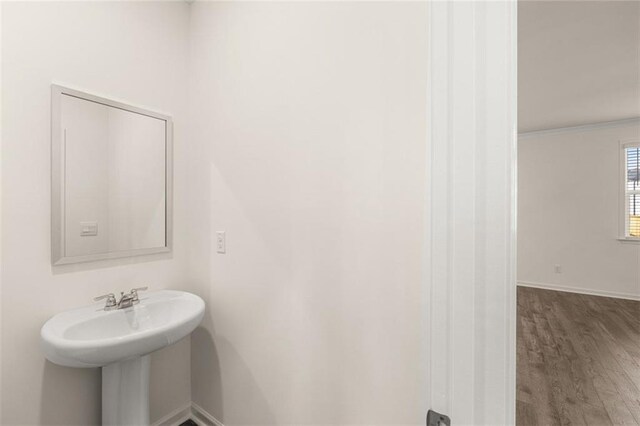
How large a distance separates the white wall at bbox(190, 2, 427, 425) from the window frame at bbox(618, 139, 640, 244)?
2.03 m

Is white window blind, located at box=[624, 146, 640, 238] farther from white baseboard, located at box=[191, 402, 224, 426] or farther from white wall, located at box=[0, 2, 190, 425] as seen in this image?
white wall, located at box=[0, 2, 190, 425]

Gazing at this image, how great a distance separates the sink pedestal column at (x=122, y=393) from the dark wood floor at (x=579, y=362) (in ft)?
5.91

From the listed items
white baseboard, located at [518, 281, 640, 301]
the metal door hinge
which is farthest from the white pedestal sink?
white baseboard, located at [518, 281, 640, 301]

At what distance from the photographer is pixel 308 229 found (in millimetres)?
1128

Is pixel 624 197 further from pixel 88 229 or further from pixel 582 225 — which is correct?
pixel 88 229

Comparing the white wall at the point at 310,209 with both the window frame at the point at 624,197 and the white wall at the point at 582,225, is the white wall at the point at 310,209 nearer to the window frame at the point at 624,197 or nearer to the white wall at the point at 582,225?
the white wall at the point at 582,225

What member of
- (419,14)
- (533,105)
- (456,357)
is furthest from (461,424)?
(533,105)

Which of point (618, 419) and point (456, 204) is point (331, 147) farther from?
point (618, 419)

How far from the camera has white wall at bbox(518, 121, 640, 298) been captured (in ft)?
6.75

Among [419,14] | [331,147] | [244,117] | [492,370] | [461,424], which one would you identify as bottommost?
[461,424]

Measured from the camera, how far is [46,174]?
1.17 meters

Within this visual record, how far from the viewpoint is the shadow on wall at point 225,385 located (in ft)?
4.37

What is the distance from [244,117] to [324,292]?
0.93 metres

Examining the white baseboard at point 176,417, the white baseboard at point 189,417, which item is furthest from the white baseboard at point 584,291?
the white baseboard at point 176,417
